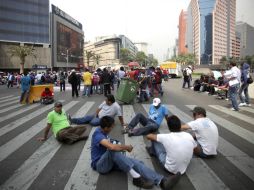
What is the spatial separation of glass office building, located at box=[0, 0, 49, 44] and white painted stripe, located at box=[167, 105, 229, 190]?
87.3 m

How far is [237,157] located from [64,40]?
10947 cm

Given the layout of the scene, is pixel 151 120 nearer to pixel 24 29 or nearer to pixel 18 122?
pixel 18 122

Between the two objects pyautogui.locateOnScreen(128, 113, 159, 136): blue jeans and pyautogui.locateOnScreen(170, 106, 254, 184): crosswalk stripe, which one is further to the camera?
pyautogui.locateOnScreen(128, 113, 159, 136): blue jeans

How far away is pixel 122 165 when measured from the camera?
16.9ft

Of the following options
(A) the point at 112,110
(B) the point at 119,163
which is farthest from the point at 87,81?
(B) the point at 119,163

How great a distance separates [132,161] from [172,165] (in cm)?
74

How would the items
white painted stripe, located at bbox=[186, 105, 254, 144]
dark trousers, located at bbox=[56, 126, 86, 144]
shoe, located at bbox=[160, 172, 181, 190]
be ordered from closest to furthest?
shoe, located at bbox=[160, 172, 181, 190]
dark trousers, located at bbox=[56, 126, 86, 144]
white painted stripe, located at bbox=[186, 105, 254, 144]

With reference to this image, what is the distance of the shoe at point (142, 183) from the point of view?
4.89 m

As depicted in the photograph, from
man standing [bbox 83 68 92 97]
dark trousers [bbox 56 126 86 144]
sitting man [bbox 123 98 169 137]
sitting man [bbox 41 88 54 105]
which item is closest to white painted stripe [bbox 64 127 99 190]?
dark trousers [bbox 56 126 86 144]

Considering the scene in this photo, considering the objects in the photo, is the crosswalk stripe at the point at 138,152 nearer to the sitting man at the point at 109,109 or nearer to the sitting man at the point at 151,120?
the sitting man at the point at 151,120

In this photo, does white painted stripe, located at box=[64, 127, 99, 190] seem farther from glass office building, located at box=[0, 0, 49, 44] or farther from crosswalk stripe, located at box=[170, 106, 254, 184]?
glass office building, located at box=[0, 0, 49, 44]

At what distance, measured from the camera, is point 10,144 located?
770 centimetres

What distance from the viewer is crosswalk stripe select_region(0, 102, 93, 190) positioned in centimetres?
Result: 514

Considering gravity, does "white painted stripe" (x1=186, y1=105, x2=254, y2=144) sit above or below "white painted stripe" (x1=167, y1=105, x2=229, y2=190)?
above
